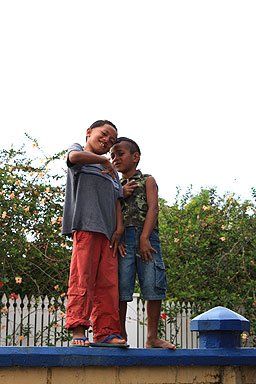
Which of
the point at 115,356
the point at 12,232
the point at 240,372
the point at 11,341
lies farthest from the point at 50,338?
the point at 115,356

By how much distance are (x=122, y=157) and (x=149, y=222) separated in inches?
22.7

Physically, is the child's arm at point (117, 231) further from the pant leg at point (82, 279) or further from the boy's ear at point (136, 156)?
the boy's ear at point (136, 156)

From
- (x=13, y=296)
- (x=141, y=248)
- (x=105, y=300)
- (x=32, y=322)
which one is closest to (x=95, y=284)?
(x=105, y=300)

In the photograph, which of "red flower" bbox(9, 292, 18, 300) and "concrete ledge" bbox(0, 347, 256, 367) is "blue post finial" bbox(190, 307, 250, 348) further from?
"red flower" bbox(9, 292, 18, 300)

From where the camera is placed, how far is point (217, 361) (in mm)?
4406

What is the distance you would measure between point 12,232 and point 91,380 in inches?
190

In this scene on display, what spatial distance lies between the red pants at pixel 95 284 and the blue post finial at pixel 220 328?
1041mm

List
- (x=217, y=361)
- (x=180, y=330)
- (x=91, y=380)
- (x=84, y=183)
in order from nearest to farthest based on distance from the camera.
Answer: (x=91, y=380) < (x=84, y=183) < (x=217, y=361) < (x=180, y=330)

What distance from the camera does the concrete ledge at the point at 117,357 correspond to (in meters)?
3.27

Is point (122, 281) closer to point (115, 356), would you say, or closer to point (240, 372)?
point (115, 356)

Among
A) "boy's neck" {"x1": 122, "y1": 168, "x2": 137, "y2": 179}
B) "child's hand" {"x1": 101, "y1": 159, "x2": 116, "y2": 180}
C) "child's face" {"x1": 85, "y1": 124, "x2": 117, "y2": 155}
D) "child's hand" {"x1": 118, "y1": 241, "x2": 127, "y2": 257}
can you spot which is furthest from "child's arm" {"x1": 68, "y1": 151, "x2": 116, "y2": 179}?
"child's hand" {"x1": 118, "y1": 241, "x2": 127, "y2": 257}

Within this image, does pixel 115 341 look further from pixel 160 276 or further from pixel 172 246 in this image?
pixel 172 246

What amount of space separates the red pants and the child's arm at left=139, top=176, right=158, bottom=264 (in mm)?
254

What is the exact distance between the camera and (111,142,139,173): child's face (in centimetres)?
440
